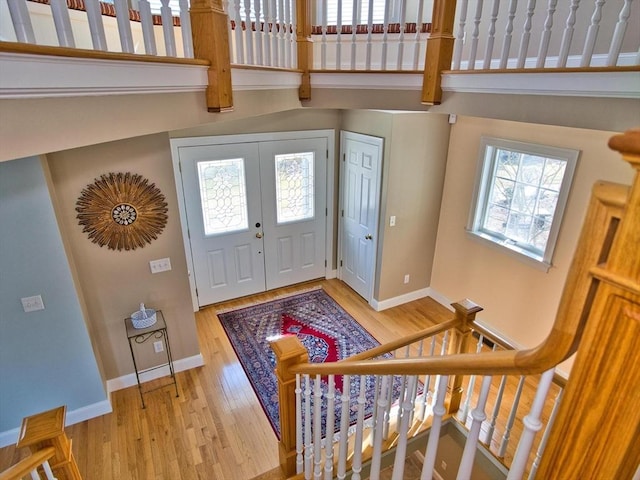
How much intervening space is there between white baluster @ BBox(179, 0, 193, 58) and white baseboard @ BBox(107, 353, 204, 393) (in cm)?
278

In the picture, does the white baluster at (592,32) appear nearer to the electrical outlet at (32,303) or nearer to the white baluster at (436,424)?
the white baluster at (436,424)

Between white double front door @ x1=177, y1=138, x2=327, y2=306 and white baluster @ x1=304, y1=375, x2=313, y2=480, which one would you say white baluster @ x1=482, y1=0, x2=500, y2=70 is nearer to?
white baluster @ x1=304, y1=375, x2=313, y2=480

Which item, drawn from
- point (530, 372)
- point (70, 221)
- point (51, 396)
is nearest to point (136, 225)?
point (70, 221)

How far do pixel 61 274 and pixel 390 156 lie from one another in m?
3.10

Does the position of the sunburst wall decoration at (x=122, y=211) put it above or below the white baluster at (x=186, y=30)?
below

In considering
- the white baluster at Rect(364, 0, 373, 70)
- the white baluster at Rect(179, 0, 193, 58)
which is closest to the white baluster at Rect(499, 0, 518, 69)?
the white baluster at Rect(364, 0, 373, 70)

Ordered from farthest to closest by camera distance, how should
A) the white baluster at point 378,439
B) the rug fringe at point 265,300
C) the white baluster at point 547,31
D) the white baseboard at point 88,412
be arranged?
1. the rug fringe at point 265,300
2. the white baseboard at point 88,412
3. the white baluster at point 547,31
4. the white baluster at point 378,439

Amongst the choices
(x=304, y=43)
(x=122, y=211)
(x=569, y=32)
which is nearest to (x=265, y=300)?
(x=122, y=211)

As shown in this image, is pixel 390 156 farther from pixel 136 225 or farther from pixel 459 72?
pixel 136 225

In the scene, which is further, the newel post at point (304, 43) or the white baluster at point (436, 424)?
the newel post at point (304, 43)

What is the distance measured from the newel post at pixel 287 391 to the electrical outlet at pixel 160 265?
172 cm

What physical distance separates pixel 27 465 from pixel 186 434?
176 cm

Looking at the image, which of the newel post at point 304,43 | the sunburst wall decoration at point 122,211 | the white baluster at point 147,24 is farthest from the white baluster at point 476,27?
the sunburst wall decoration at point 122,211

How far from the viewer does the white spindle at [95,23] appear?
1216 mm
